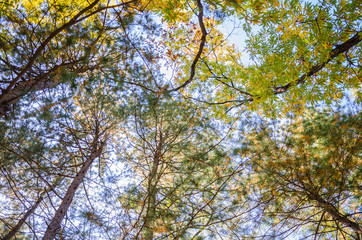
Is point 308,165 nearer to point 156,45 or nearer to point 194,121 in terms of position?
point 194,121

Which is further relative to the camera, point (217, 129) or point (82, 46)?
point (217, 129)

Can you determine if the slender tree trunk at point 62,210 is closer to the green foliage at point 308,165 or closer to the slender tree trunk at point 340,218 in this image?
the green foliage at point 308,165

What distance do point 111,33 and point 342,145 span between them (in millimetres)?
3596

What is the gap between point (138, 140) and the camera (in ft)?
14.1

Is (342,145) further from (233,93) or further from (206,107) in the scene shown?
(206,107)

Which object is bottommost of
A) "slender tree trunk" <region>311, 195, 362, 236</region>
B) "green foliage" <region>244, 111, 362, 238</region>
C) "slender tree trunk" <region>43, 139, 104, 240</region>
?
"slender tree trunk" <region>43, 139, 104, 240</region>

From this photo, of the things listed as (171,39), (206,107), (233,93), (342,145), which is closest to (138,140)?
(206,107)

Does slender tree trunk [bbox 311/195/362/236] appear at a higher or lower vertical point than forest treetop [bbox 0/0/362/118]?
lower

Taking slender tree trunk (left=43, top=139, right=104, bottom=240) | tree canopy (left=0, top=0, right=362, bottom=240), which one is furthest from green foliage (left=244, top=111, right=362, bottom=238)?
slender tree trunk (left=43, top=139, right=104, bottom=240)

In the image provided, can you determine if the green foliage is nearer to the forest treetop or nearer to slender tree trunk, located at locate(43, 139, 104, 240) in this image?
the forest treetop

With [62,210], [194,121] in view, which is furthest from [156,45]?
[62,210]

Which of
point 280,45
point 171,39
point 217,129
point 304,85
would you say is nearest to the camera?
point 304,85

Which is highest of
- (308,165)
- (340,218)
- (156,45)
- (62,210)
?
(156,45)

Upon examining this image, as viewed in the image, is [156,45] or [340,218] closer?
[340,218]
